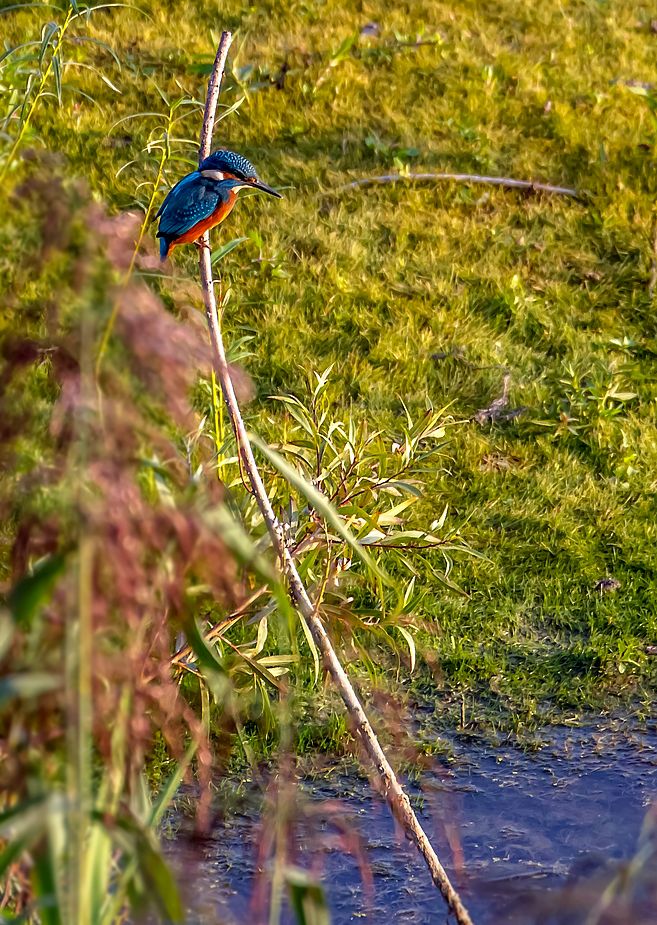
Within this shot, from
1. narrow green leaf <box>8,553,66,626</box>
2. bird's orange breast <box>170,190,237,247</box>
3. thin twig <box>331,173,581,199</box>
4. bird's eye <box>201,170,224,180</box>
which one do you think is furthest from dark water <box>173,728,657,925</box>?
thin twig <box>331,173,581,199</box>

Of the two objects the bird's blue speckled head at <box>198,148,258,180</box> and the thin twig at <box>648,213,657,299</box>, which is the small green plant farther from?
the thin twig at <box>648,213,657,299</box>

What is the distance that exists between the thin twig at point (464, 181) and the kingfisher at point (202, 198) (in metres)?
2.69

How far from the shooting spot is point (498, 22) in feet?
24.6

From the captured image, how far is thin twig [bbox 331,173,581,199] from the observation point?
607cm

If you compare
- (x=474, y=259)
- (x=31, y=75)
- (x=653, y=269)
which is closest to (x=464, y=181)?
(x=474, y=259)

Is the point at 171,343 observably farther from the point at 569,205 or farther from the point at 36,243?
the point at 569,205

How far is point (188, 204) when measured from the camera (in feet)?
11.0

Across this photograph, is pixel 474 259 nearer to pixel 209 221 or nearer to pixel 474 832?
pixel 209 221

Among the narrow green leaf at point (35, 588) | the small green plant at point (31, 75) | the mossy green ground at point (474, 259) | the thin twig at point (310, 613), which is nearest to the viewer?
the narrow green leaf at point (35, 588)

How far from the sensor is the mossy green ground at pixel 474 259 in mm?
4148

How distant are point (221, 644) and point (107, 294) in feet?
6.03

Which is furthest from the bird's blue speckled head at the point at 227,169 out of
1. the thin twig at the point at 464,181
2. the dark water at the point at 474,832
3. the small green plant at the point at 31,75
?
the thin twig at the point at 464,181

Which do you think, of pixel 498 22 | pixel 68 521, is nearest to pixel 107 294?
pixel 68 521

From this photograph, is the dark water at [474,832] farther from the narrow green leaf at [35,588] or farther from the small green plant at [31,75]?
the small green plant at [31,75]
